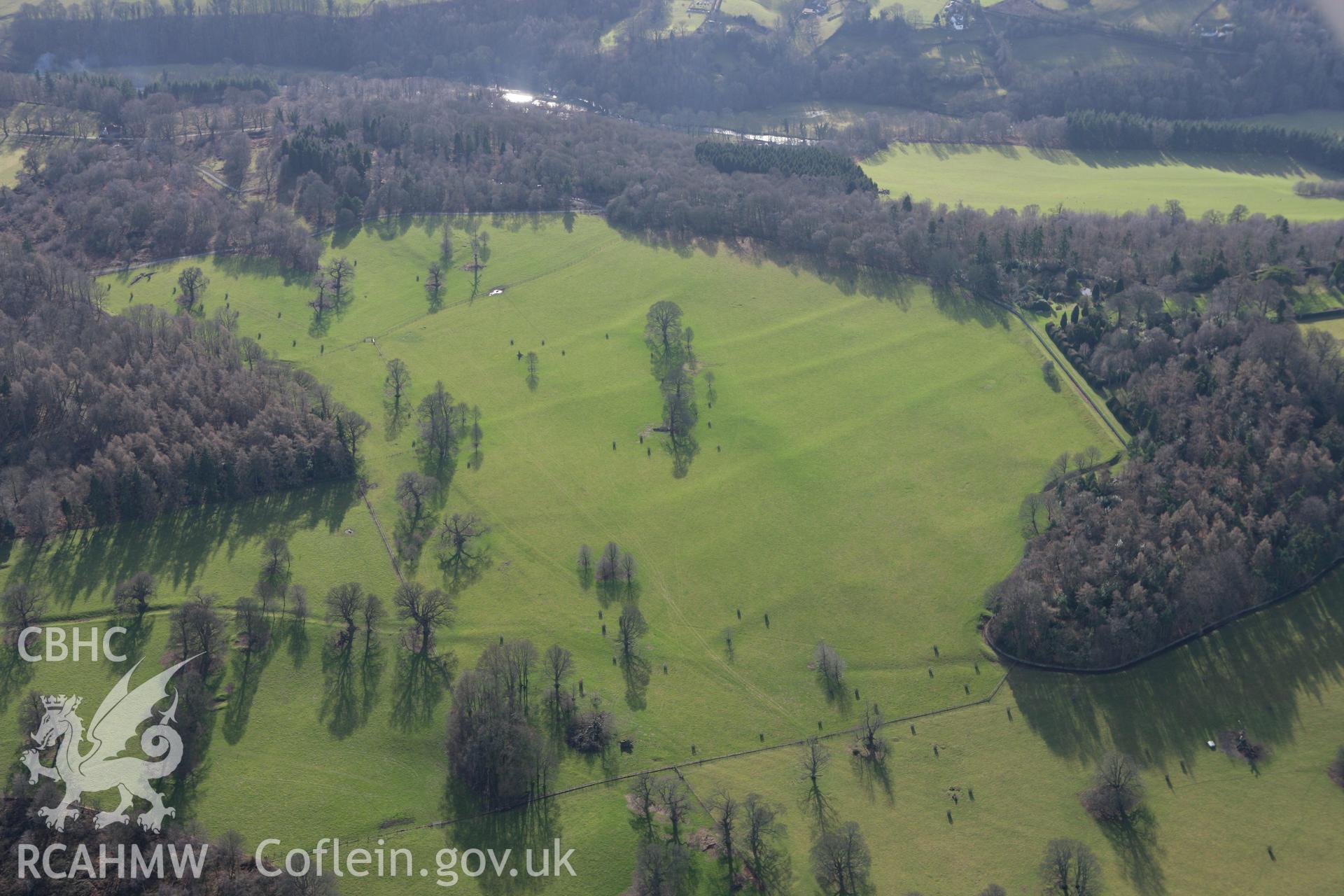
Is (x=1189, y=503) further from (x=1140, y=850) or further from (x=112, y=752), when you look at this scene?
(x=112, y=752)

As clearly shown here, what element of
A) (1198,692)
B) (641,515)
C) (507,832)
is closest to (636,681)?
(507,832)

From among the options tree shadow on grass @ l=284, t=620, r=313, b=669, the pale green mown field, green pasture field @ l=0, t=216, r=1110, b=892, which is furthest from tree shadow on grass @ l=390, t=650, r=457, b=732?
the pale green mown field

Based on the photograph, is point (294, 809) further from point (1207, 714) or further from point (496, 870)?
point (1207, 714)

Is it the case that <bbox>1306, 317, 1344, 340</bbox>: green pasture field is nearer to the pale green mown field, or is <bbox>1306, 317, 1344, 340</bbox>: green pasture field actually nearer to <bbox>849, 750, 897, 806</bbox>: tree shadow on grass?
the pale green mown field

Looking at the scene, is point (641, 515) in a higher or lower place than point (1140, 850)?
lower

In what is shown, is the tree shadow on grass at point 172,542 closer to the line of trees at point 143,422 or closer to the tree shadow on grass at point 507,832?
the line of trees at point 143,422
